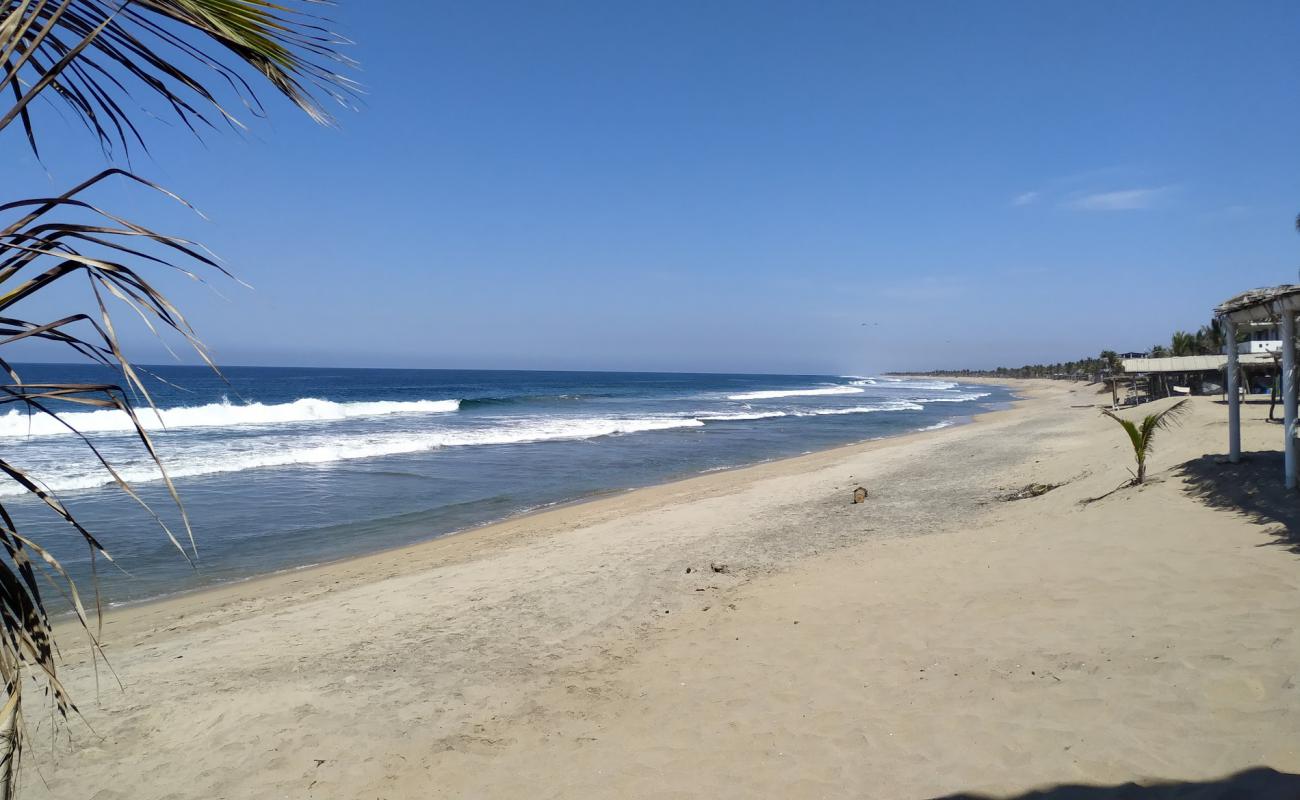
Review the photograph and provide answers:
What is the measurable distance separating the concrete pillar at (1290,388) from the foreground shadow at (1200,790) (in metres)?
5.90

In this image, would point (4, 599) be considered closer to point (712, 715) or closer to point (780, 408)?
point (712, 715)

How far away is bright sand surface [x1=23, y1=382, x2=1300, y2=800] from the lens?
4324 mm

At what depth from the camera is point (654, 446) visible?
2648 cm

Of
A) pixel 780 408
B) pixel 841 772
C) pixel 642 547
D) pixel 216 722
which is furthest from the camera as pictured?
pixel 780 408

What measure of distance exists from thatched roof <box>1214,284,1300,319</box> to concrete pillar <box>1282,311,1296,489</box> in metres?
0.17

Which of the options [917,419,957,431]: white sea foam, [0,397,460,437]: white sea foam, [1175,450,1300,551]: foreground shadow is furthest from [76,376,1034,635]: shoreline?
[0,397,460,437]: white sea foam

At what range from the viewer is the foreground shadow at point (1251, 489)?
7.27m

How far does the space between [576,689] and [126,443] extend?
25.5 metres

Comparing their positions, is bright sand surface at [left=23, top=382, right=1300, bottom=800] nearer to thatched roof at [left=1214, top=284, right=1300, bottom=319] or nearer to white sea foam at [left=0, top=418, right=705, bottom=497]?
thatched roof at [left=1214, top=284, right=1300, bottom=319]

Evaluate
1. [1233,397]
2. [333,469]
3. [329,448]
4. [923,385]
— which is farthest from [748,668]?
[923,385]

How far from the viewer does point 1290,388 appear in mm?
8289

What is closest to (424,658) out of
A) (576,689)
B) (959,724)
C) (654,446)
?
(576,689)

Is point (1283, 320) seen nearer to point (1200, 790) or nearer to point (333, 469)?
point (1200, 790)

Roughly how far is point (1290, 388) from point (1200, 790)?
6.82 m
